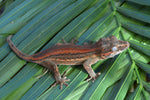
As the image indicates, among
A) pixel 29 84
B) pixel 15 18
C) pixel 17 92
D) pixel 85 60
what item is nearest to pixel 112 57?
pixel 85 60

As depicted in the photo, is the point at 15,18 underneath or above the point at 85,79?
above

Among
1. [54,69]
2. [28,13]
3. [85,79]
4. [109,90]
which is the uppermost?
[28,13]

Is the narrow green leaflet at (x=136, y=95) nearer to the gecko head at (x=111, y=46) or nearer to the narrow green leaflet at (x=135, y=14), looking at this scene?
the gecko head at (x=111, y=46)

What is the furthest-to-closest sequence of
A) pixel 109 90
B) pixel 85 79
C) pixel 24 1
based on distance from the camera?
pixel 24 1, pixel 85 79, pixel 109 90

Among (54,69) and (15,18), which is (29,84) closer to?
(54,69)

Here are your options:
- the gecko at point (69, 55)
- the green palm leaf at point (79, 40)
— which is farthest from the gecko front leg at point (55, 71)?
the green palm leaf at point (79, 40)

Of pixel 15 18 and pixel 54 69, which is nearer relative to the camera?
pixel 54 69
